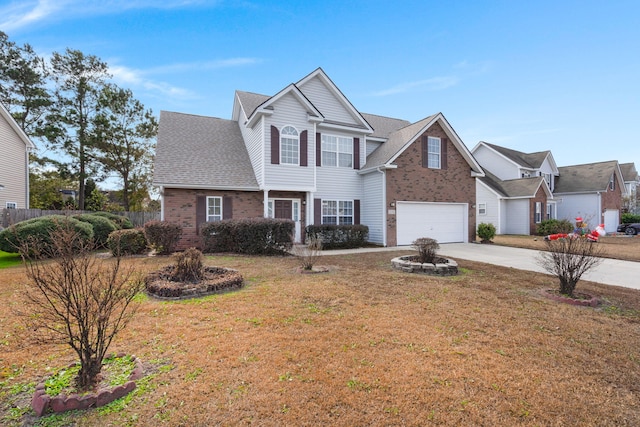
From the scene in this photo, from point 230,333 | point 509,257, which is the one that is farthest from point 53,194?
point 509,257

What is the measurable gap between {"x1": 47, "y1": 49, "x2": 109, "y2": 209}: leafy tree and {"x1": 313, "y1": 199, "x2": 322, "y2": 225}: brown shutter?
20324 millimetres

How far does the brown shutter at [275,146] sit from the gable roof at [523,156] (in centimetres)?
2466

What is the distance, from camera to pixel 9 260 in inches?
450

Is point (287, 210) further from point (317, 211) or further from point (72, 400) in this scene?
point (72, 400)

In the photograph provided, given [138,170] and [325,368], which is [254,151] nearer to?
[325,368]

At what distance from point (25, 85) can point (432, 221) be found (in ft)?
102

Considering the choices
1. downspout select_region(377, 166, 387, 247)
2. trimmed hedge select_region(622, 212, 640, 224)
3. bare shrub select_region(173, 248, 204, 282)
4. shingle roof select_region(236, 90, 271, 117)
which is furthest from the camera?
trimmed hedge select_region(622, 212, 640, 224)

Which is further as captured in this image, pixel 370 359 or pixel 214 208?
pixel 214 208

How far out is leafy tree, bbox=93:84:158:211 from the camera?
2431cm

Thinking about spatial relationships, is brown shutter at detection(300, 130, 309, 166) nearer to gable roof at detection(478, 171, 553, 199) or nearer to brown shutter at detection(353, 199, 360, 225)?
brown shutter at detection(353, 199, 360, 225)

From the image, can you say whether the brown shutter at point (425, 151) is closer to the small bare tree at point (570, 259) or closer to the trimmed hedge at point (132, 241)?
the small bare tree at point (570, 259)

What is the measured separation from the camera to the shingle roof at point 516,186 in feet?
79.6

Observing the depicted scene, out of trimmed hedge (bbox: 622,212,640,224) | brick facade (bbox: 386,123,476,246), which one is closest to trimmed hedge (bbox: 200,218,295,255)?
brick facade (bbox: 386,123,476,246)

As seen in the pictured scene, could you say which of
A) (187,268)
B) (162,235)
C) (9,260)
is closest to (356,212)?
(162,235)
